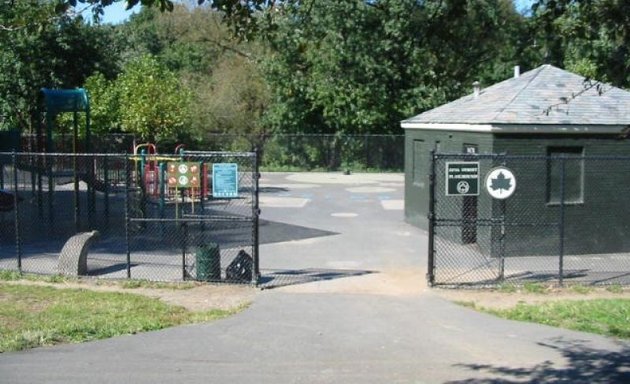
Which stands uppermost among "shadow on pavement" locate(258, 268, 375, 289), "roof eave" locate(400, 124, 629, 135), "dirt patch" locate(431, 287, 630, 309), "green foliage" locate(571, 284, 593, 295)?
"roof eave" locate(400, 124, 629, 135)

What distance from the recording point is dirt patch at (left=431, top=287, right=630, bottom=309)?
505 inches

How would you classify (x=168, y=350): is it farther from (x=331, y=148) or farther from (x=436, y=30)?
(x=331, y=148)

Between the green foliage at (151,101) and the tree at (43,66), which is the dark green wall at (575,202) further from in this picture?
the tree at (43,66)

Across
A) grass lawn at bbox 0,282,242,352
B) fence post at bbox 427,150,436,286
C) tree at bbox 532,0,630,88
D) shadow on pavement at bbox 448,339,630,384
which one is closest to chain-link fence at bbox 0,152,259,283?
grass lawn at bbox 0,282,242,352

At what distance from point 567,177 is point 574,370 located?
9531 millimetres

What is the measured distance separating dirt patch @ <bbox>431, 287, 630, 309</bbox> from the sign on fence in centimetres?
181

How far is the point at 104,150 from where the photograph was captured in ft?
141

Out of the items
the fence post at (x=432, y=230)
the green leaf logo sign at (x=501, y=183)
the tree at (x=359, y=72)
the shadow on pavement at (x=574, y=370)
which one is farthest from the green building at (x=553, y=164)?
the tree at (x=359, y=72)

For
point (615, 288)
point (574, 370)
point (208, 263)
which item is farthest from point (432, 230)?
point (574, 370)

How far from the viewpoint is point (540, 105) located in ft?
58.2

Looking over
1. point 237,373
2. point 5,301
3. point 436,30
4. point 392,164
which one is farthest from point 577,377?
point 392,164

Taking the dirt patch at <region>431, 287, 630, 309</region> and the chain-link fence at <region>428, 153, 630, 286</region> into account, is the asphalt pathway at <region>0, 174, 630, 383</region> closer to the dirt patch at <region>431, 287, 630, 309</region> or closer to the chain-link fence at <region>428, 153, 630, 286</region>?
the dirt patch at <region>431, 287, 630, 309</region>

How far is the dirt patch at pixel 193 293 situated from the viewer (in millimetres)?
12539

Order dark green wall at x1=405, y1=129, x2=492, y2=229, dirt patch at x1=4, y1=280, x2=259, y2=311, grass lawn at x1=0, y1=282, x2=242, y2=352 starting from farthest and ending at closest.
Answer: dark green wall at x1=405, y1=129, x2=492, y2=229 < dirt patch at x1=4, y1=280, x2=259, y2=311 < grass lawn at x1=0, y1=282, x2=242, y2=352
